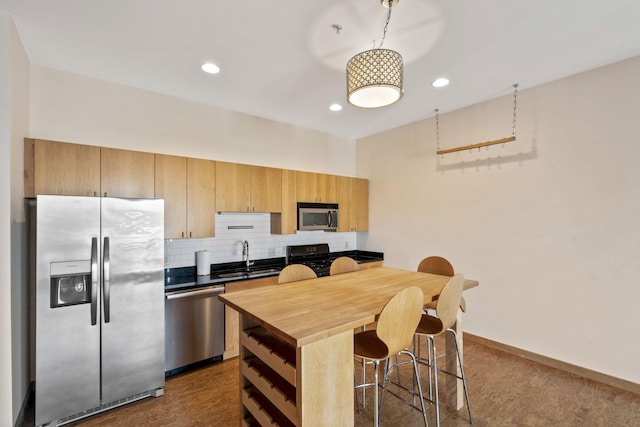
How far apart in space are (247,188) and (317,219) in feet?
3.77

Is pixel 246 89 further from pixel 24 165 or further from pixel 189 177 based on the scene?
pixel 24 165

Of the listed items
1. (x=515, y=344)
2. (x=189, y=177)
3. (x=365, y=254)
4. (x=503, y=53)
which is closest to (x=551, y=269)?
(x=515, y=344)

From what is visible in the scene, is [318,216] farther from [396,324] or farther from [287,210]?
[396,324]

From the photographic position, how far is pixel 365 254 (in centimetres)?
483

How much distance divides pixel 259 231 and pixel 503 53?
3.23 metres

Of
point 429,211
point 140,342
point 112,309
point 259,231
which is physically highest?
point 429,211

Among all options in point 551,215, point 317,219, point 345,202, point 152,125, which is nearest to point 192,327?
point 317,219

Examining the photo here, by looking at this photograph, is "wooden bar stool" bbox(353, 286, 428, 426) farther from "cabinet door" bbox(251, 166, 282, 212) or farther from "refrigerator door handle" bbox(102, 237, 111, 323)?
"cabinet door" bbox(251, 166, 282, 212)

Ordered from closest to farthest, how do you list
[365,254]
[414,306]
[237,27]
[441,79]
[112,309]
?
[414,306], [237,27], [112,309], [441,79], [365,254]

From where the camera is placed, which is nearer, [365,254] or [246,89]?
[246,89]

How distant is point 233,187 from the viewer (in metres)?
3.32

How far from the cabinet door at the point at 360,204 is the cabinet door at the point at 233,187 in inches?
73.6

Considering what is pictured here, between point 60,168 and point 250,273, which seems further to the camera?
point 250,273

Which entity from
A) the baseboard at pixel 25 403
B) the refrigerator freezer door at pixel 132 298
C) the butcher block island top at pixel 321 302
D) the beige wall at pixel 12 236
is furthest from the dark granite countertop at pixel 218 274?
the baseboard at pixel 25 403
